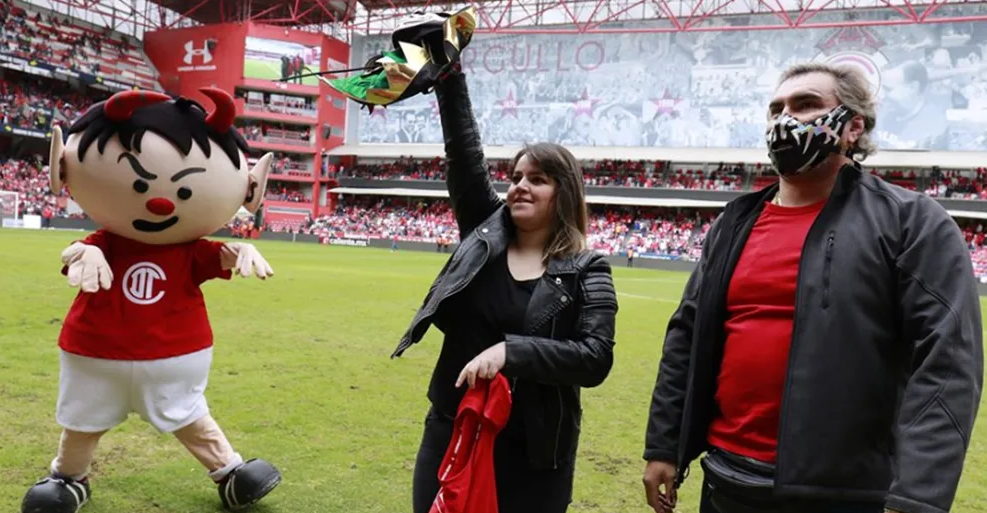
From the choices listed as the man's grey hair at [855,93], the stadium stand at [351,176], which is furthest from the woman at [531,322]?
the stadium stand at [351,176]

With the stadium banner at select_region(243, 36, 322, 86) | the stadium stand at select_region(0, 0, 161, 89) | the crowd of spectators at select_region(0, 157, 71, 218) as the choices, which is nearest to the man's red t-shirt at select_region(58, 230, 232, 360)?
the crowd of spectators at select_region(0, 157, 71, 218)

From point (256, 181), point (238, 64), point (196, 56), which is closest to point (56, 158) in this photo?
point (256, 181)

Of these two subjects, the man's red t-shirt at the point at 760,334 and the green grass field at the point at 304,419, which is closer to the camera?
the man's red t-shirt at the point at 760,334

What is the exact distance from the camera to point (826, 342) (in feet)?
6.66

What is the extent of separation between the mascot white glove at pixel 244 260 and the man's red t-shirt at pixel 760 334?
2.32 meters

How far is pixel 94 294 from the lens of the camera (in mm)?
3629

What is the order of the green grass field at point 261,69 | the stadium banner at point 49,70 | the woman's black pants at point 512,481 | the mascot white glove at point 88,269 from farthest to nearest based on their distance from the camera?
the green grass field at point 261,69
the stadium banner at point 49,70
the mascot white glove at point 88,269
the woman's black pants at point 512,481

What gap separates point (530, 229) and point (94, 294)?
2.19 meters

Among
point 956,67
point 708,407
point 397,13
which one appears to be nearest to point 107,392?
point 708,407

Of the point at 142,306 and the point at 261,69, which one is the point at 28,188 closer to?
the point at 261,69

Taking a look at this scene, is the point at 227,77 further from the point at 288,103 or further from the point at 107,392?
the point at 107,392

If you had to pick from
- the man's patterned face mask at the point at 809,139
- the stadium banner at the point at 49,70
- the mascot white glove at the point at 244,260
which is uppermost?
the stadium banner at the point at 49,70

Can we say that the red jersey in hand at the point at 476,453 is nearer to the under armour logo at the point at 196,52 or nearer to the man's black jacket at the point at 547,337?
the man's black jacket at the point at 547,337

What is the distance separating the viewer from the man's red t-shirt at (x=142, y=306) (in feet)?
11.8
